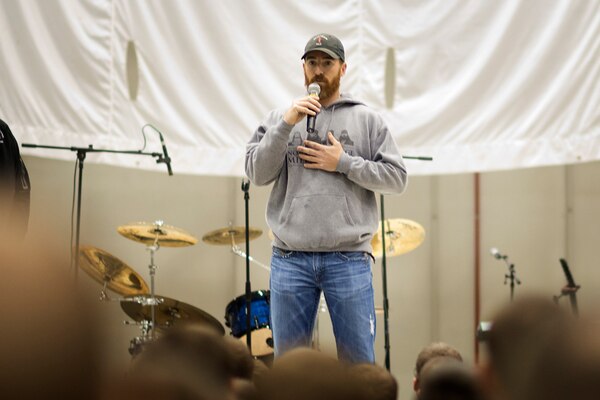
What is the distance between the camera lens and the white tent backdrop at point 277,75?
192 inches

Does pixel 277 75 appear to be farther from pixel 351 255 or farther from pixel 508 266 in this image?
pixel 351 255

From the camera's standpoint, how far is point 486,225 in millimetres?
5391

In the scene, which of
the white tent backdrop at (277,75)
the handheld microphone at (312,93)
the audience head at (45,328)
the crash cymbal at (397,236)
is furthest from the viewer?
the white tent backdrop at (277,75)

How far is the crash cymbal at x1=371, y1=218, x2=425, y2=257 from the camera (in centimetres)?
471

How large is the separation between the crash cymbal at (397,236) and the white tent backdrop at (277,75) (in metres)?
0.49

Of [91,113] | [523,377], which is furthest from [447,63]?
[523,377]

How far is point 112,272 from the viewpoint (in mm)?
4574

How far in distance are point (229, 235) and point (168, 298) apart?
562mm

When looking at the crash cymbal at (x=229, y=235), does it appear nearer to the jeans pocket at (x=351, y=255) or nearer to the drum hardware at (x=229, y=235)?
the drum hardware at (x=229, y=235)

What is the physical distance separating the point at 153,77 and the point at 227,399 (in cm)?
444

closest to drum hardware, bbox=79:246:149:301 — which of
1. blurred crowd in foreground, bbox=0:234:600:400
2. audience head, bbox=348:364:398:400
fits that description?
audience head, bbox=348:364:398:400

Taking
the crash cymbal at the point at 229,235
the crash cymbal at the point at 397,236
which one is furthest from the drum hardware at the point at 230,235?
the crash cymbal at the point at 397,236

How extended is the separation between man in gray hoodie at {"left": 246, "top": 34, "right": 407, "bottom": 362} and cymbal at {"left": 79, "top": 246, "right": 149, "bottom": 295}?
5.89 feet

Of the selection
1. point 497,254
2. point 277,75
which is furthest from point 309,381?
point 497,254
